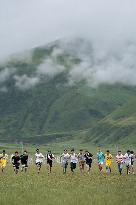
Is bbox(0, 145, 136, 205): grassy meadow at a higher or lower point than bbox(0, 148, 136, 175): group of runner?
lower

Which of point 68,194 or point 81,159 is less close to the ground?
point 81,159

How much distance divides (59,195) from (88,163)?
87.1 ft

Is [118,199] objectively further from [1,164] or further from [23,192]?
[1,164]

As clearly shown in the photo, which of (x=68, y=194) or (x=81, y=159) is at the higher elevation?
(x=81, y=159)

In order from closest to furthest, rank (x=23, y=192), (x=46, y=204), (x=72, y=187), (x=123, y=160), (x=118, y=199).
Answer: (x=46, y=204) < (x=118, y=199) < (x=23, y=192) < (x=72, y=187) < (x=123, y=160)

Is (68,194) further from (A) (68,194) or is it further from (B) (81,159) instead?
(B) (81,159)

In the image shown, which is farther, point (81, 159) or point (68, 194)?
point (81, 159)

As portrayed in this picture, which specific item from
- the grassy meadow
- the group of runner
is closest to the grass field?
the grassy meadow

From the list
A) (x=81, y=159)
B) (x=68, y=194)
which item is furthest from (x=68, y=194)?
(x=81, y=159)

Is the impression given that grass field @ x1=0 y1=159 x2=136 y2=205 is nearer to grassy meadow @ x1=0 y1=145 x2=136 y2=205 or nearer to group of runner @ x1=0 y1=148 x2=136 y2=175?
grassy meadow @ x1=0 y1=145 x2=136 y2=205

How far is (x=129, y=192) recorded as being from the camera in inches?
1351

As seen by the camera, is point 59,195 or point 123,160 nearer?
point 59,195

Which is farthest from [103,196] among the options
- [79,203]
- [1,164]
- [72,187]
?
[1,164]

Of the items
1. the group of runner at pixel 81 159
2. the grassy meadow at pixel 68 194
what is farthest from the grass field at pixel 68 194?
the group of runner at pixel 81 159
